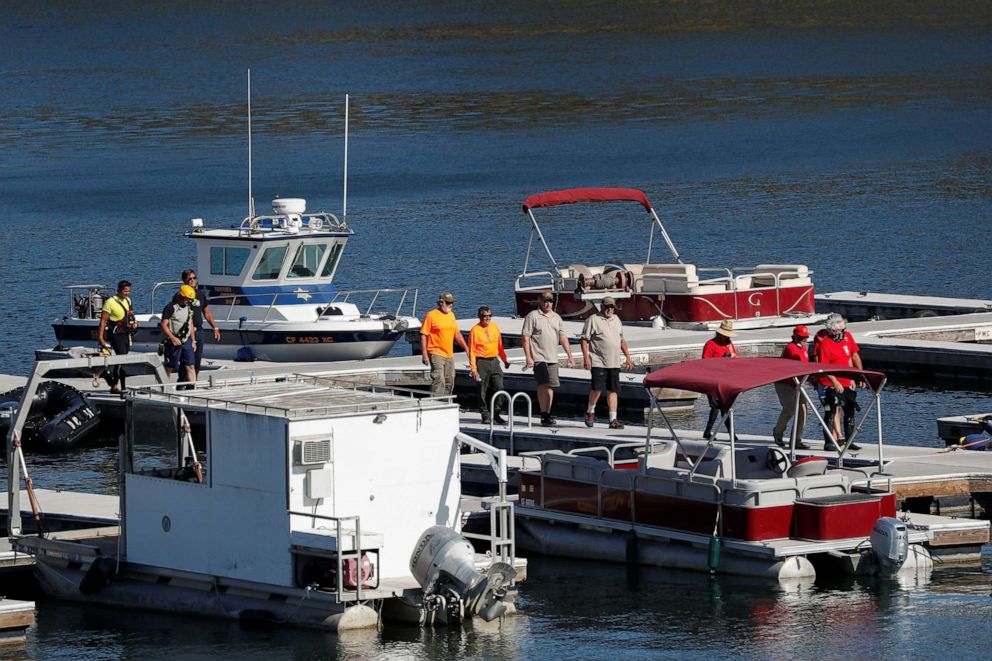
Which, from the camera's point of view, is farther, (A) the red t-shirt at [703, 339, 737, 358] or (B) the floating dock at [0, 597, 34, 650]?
(A) the red t-shirt at [703, 339, 737, 358]

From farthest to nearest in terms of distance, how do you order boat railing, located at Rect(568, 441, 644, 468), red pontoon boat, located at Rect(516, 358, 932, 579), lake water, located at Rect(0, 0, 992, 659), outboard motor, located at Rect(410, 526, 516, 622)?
boat railing, located at Rect(568, 441, 644, 468) < red pontoon boat, located at Rect(516, 358, 932, 579) < lake water, located at Rect(0, 0, 992, 659) < outboard motor, located at Rect(410, 526, 516, 622)

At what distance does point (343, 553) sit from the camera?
1577cm

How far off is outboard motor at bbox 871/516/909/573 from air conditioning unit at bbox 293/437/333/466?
5.25 m

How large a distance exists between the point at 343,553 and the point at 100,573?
293 cm

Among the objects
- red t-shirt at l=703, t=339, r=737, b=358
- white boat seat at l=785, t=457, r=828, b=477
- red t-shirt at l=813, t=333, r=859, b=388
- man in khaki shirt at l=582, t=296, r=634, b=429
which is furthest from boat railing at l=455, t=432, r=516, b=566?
man in khaki shirt at l=582, t=296, r=634, b=429

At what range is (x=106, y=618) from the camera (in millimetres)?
17500

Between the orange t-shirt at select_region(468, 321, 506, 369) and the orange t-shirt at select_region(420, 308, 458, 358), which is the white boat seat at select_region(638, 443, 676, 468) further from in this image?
the orange t-shirt at select_region(420, 308, 458, 358)

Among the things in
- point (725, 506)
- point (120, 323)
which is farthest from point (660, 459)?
point (120, 323)

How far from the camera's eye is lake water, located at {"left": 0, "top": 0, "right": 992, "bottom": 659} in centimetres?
1711

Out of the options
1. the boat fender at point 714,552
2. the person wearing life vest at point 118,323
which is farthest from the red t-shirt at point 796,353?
the person wearing life vest at point 118,323

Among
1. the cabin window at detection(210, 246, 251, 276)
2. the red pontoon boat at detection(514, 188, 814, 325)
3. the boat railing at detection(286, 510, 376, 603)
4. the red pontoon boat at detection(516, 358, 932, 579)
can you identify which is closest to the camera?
the boat railing at detection(286, 510, 376, 603)

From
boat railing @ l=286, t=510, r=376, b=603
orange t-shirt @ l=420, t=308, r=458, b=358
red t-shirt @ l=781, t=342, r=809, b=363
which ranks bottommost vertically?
boat railing @ l=286, t=510, r=376, b=603

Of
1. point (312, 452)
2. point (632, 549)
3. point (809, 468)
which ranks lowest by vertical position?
point (632, 549)

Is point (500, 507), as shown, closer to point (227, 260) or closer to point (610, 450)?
point (610, 450)
